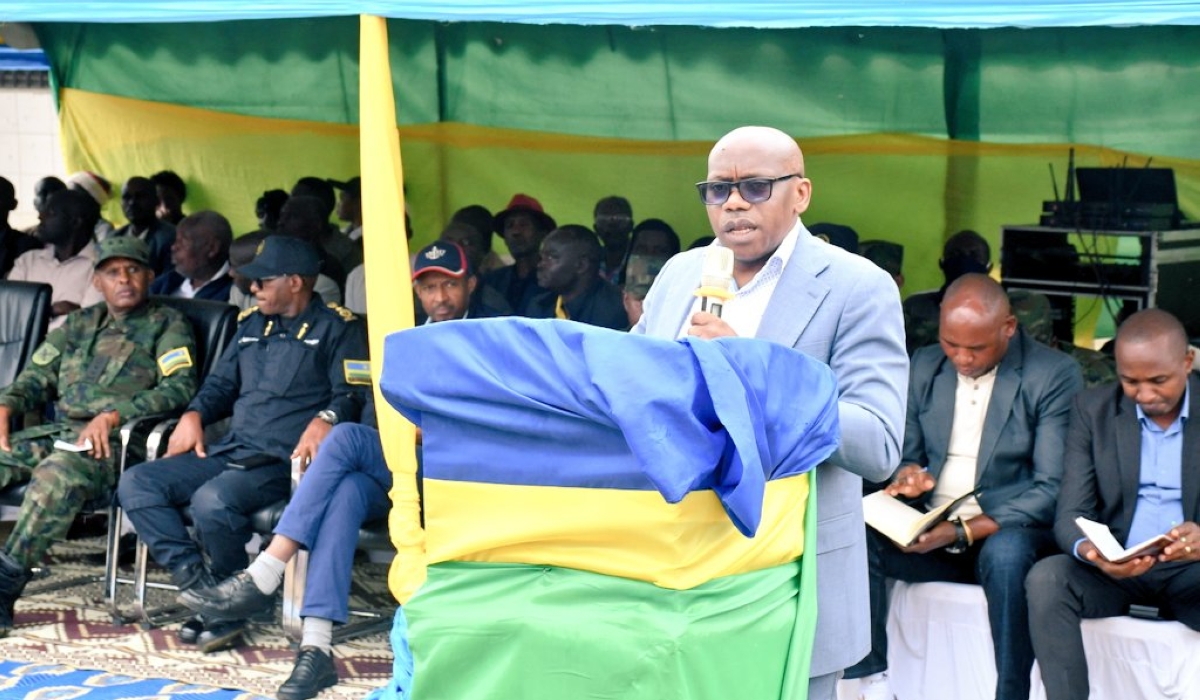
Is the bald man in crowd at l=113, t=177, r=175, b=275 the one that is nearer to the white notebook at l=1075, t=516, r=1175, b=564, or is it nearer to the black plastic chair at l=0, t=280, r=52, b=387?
the black plastic chair at l=0, t=280, r=52, b=387

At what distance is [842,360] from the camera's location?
2.69 metres

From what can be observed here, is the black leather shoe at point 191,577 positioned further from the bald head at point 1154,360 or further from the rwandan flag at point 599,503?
the rwandan flag at point 599,503

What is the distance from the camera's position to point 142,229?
880 cm

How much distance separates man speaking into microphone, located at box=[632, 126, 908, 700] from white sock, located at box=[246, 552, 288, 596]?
9.50ft

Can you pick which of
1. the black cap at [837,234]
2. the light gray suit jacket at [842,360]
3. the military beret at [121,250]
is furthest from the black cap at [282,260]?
the light gray suit jacket at [842,360]

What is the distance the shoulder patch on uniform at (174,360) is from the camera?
6113 millimetres

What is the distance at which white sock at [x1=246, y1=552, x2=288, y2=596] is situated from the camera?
5293 millimetres

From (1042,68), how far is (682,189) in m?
1.98

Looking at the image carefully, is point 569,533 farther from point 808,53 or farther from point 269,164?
point 269,164

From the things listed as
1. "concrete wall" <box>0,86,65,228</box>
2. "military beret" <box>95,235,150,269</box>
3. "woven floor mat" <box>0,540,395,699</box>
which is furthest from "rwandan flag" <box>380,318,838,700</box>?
"concrete wall" <box>0,86,65,228</box>

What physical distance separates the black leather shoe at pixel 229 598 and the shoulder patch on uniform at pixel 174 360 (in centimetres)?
109

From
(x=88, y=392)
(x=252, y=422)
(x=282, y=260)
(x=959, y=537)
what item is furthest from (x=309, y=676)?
(x=959, y=537)

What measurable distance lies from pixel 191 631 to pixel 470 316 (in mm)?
1657

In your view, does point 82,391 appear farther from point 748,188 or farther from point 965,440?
point 748,188
